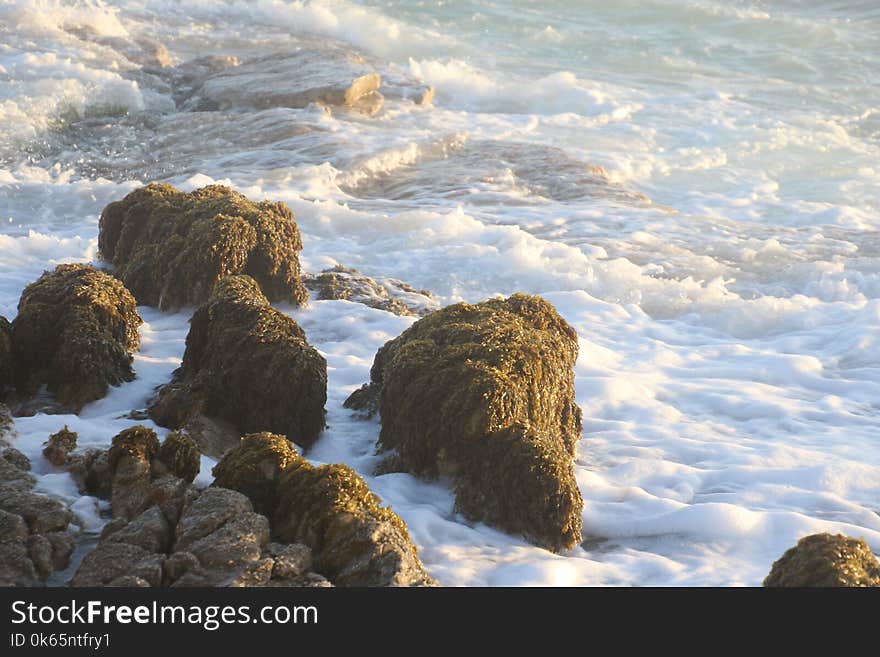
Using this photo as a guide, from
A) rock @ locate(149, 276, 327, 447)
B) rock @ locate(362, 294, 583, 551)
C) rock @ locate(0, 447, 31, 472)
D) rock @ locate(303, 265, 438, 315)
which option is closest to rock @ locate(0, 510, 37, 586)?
rock @ locate(0, 447, 31, 472)

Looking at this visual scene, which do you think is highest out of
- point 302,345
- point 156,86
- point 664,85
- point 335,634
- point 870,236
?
point 664,85

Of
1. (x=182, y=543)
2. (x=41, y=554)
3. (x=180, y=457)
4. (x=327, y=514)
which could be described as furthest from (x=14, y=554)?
(x=327, y=514)

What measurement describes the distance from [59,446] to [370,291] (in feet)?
11.6

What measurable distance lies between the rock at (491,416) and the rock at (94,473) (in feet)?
4.40

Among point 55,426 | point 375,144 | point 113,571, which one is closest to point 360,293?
point 55,426

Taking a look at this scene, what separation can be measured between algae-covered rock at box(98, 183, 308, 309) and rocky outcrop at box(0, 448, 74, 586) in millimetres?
2835

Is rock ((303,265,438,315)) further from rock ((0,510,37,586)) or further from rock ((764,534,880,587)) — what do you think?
rock ((764,534,880,587))

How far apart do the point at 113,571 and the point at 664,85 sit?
1737 cm

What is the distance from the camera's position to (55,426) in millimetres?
4645

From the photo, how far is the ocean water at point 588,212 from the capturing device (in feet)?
15.9

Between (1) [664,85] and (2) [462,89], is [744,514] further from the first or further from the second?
(1) [664,85]

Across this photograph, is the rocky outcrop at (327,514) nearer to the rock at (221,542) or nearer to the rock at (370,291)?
the rock at (221,542)

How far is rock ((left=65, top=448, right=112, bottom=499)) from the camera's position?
4.01 m

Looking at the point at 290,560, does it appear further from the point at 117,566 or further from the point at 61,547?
the point at 61,547
